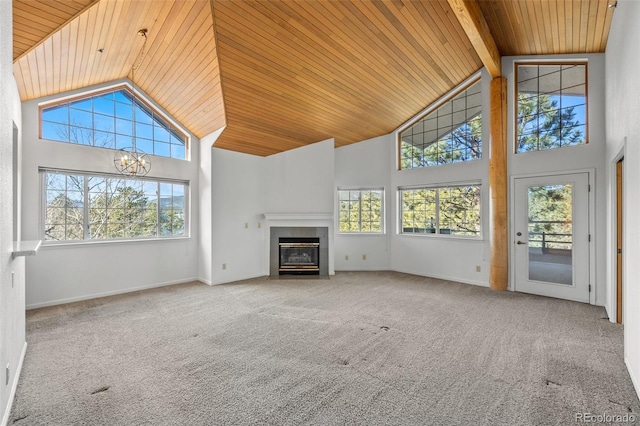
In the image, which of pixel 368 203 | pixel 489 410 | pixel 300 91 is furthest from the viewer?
pixel 368 203

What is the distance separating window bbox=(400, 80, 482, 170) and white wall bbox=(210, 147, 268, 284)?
10.8 feet

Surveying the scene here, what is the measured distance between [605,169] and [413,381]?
13.9 feet

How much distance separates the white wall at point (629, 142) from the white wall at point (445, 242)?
2.11 metres

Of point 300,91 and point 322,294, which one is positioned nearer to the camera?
point 300,91

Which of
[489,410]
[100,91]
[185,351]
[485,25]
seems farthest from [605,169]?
[100,91]

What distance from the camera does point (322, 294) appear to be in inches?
194

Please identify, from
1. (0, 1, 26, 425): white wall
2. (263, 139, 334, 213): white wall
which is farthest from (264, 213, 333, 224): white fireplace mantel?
(0, 1, 26, 425): white wall

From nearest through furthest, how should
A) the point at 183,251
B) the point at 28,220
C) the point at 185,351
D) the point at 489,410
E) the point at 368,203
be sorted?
the point at 489,410 < the point at 185,351 < the point at 28,220 < the point at 183,251 < the point at 368,203

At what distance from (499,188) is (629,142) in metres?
2.41

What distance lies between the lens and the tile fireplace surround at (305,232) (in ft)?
20.7

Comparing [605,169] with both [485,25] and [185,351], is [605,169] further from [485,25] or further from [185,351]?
[185,351]

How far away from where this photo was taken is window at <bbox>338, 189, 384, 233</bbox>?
7.01 m

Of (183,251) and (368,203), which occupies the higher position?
(368,203)

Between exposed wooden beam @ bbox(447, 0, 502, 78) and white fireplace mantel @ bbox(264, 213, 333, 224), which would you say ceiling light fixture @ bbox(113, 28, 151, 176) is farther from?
exposed wooden beam @ bbox(447, 0, 502, 78)
